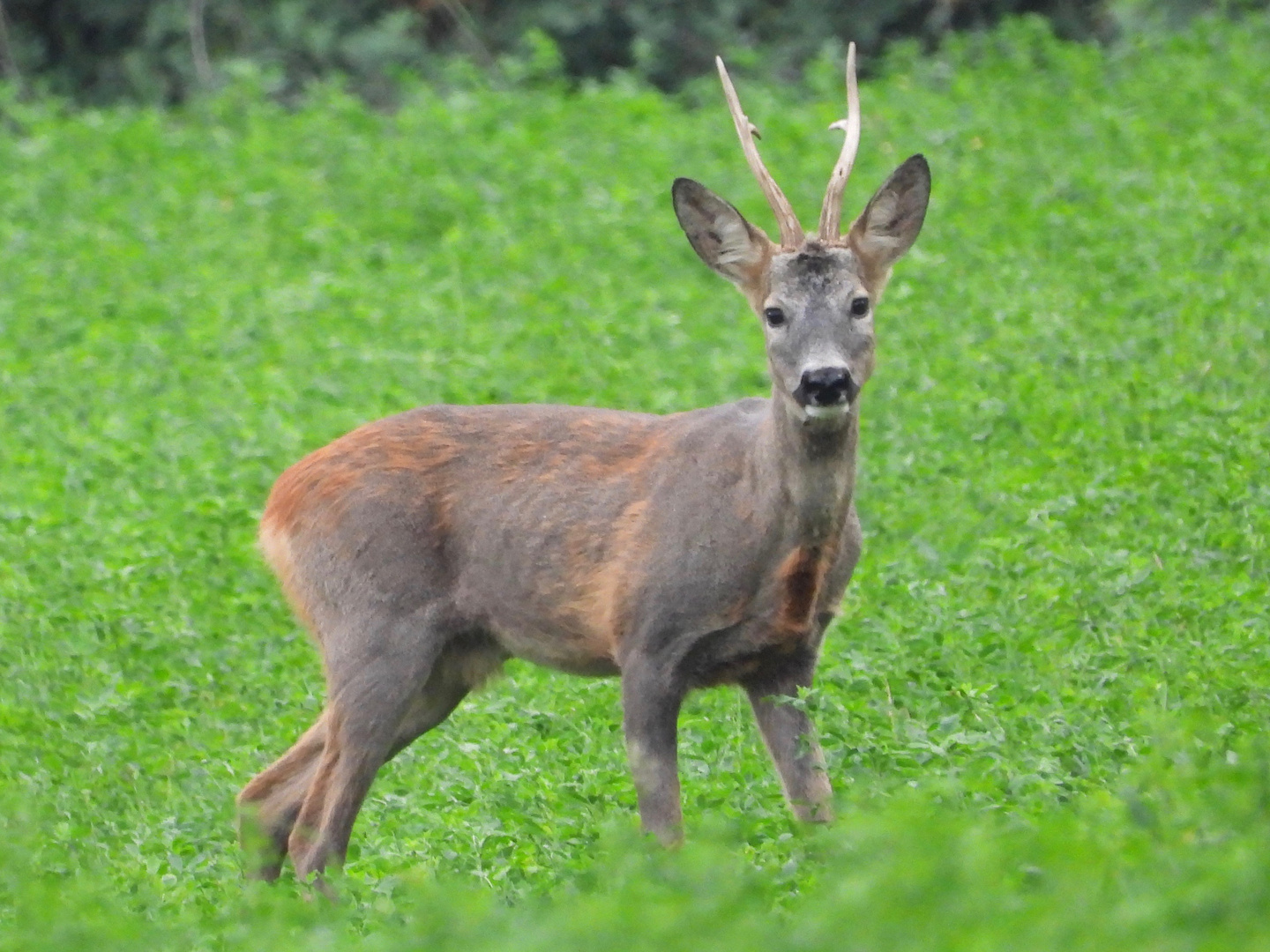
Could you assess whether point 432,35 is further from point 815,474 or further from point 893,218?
point 815,474

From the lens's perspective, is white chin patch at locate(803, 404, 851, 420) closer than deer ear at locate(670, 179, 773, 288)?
Yes

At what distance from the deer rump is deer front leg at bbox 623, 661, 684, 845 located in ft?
0.19

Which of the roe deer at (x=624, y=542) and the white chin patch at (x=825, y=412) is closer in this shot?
the white chin patch at (x=825, y=412)

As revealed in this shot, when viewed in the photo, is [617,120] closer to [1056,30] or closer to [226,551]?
[1056,30]

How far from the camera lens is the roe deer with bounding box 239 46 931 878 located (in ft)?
21.9

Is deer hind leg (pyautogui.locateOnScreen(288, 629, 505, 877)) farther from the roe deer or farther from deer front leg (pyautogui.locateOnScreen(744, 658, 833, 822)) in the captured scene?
deer front leg (pyautogui.locateOnScreen(744, 658, 833, 822))

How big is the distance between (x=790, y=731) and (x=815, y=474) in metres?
0.81

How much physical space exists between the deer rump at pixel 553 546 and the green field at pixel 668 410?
41 cm

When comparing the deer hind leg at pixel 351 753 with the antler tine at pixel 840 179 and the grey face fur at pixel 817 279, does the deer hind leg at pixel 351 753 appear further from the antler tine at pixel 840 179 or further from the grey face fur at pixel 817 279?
the antler tine at pixel 840 179

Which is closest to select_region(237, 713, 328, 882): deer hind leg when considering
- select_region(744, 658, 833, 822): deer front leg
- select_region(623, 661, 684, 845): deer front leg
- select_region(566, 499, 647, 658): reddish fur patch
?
select_region(566, 499, 647, 658): reddish fur patch

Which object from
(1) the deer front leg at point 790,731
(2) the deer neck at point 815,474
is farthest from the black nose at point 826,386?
(1) the deer front leg at point 790,731

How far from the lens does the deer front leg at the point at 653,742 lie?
21.8ft

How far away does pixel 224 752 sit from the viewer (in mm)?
A: 8234

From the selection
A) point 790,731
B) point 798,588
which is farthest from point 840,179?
point 790,731
